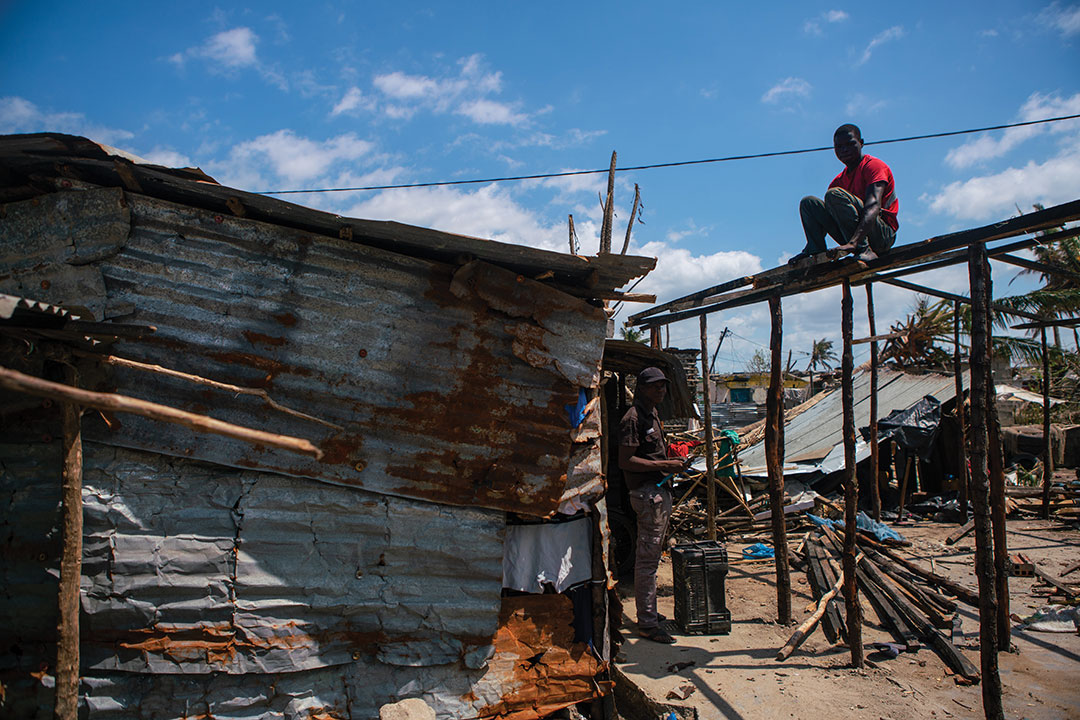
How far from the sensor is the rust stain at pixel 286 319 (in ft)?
13.1

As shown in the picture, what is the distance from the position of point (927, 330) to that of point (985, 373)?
13495 millimetres

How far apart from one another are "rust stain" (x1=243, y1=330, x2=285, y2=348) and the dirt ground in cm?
399

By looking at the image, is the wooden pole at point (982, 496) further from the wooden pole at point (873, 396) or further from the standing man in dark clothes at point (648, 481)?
the wooden pole at point (873, 396)

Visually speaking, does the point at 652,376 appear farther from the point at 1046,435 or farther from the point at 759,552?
the point at 1046,435

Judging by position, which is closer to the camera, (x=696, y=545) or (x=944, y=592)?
(x=696, y=545)

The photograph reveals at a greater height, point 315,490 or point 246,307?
point 246,307

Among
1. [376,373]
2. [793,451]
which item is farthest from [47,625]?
[793,451]

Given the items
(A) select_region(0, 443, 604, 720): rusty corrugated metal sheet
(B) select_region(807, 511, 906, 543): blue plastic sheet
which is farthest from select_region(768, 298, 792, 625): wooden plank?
(A) select_region(0, 443, 604, 720): rusty corrugated metal sheet

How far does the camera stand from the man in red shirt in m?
5.21

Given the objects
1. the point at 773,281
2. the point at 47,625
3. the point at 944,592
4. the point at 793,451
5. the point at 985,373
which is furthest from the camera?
the point at 793,451

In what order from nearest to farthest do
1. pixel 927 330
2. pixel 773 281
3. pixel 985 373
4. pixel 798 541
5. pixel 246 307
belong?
pixel 246 307, pixel 985 373, pixel 773 281, pixel 798 541, pixel 927 330

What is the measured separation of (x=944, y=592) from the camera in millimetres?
7023

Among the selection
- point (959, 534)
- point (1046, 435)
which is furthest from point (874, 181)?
point (1046, 435)

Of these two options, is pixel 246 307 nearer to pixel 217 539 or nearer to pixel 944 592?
pixel 217 539
